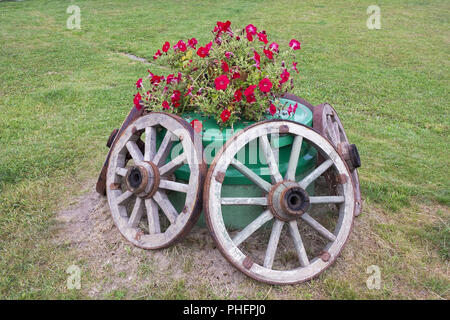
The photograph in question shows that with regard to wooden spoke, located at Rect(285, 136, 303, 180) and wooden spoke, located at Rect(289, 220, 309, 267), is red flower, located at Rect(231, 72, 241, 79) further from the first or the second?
wooden spoke, located at Rect(289, 220, 309, 267)

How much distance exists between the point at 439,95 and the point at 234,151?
7.17m

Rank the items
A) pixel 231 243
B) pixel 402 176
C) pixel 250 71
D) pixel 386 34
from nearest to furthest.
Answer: pixel 231 243
pixel 250 71
pixel 402 176
pixel 386 34

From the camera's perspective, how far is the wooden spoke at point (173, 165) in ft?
10.8

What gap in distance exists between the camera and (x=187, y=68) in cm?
385

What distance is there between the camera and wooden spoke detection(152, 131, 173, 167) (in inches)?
135

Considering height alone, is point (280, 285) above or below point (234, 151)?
below

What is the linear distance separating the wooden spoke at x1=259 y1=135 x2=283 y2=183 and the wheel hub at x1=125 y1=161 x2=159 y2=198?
3.06ft

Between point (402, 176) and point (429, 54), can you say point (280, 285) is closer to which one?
point (402, 176)

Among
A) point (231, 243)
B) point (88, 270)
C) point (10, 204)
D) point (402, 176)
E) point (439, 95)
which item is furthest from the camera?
point (439, 95)

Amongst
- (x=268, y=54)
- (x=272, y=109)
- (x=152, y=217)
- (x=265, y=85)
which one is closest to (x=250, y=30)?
(x=268, y=54)

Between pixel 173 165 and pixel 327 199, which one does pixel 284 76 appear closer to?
pixel 327 199

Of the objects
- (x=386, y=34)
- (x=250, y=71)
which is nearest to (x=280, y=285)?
(x=250, y=71)

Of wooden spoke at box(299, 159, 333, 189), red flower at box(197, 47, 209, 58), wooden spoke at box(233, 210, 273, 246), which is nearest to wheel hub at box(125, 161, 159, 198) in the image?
wooden spoke at box(233, 210, 273, 246)

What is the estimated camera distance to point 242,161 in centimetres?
344
